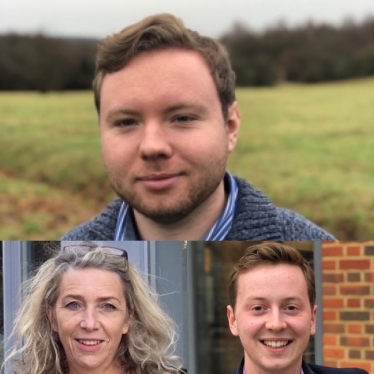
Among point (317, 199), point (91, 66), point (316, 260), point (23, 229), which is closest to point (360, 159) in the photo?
point (317, 199)

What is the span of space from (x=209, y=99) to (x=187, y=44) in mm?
177

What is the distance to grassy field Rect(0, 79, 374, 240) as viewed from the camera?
5.92 ft

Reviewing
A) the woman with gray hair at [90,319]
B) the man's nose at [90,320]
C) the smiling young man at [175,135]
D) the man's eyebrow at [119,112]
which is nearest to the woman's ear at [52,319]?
the woman with gray hair at [90,319]

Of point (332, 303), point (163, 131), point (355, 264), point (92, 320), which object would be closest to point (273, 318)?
point (332, 303)

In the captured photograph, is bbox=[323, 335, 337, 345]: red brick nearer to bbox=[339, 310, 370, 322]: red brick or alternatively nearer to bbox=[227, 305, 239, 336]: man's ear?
bbox=[339, 310, 370, 322]: red brick

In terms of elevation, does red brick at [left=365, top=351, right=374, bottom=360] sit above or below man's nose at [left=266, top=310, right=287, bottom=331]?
below

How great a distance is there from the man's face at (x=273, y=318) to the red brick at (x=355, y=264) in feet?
0.48

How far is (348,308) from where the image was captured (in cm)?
192

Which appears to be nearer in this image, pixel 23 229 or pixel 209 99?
pixel 209 99

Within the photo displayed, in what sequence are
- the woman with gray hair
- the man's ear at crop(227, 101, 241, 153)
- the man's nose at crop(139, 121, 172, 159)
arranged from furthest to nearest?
the woman with gray hair < the man's ear at crop(227, 101, 241, 153) < the man's nose at crop(139, 121, 172, 159)

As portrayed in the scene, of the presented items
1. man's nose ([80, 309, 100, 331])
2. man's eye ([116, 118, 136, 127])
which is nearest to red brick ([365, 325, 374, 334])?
man's nose ([80, 309, 100, 331])

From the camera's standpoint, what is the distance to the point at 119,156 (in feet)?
5.60

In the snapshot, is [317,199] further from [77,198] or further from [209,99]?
[77,198]

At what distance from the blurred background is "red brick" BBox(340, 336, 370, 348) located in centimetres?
36
